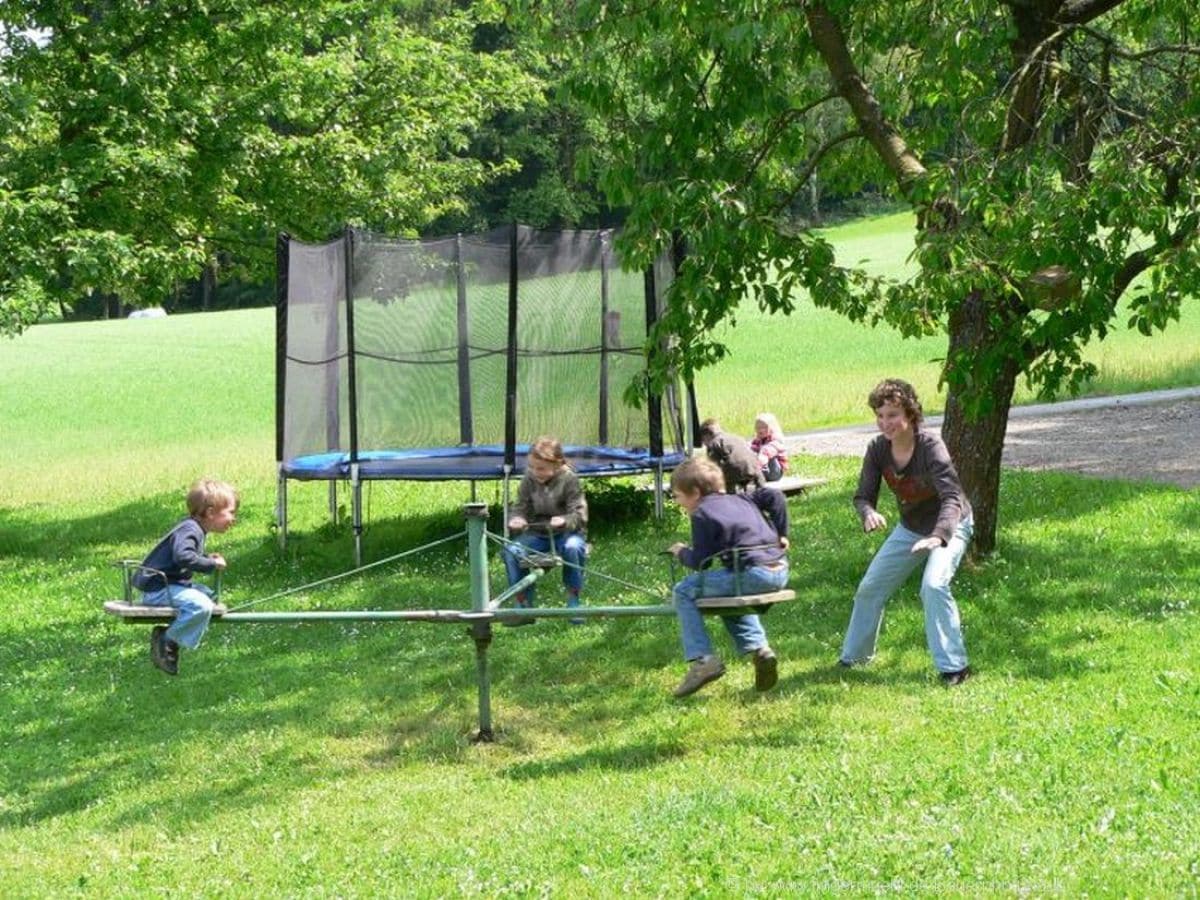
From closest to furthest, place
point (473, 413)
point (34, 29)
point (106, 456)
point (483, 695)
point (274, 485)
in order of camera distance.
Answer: point (483, 695)
point (473, 413)
point (34, 29)
point (274, 485)
point (106, 456)

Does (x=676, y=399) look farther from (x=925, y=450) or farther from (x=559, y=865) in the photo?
(x=559, y=865)

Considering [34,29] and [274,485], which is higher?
[34,29]

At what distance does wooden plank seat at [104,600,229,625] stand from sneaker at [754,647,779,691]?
8.78 feet

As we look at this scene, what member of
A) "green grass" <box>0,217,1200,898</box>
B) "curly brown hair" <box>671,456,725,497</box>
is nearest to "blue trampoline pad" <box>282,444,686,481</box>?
"green grass" <box>0,217,1200,898</box>

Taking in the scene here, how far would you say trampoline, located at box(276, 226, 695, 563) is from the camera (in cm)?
1602

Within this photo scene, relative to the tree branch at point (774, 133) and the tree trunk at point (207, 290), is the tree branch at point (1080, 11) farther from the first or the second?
the tree trunk at point (207, 290)

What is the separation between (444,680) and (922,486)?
3.40 metres

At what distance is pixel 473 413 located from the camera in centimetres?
1644

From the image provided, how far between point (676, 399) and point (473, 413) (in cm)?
193

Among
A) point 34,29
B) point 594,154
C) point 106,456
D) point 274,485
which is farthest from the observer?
point 106,456

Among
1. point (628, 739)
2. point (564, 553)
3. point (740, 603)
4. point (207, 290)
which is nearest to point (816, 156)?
point (564, 553)

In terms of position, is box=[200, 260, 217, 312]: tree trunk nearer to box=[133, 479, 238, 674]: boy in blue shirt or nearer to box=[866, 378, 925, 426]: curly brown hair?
box=[133, 479, 238, 674]: boy in blue shirt

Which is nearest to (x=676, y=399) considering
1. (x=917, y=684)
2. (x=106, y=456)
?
(x=917, y=684)

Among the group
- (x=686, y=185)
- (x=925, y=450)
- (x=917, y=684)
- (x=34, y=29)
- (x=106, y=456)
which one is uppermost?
(x=34, y=29)
